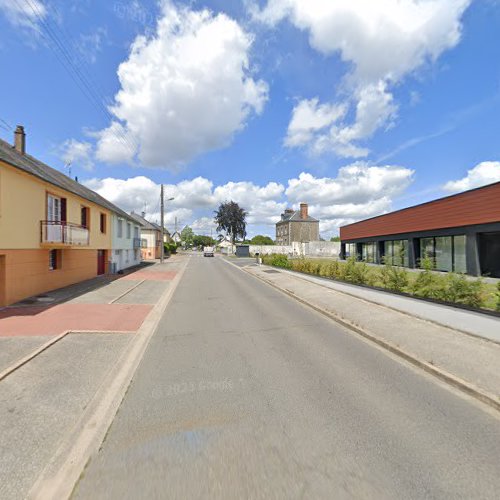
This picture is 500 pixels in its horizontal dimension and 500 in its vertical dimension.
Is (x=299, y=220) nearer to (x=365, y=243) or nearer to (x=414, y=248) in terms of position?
(x=365, y=243)

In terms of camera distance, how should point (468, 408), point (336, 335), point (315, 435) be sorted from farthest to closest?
point (336, 335) < point (468, 408) < point (315, 435)

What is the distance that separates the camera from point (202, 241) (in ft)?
402

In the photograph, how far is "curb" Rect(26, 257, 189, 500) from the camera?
2.57m

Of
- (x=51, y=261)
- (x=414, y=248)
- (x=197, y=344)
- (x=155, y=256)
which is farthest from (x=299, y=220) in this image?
(x=197, y=344)

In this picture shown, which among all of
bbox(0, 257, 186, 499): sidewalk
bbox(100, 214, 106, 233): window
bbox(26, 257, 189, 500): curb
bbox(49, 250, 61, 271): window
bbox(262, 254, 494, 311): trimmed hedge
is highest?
bbox(100, 214, 106, 233): window

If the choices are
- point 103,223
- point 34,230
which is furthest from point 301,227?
point 34,230

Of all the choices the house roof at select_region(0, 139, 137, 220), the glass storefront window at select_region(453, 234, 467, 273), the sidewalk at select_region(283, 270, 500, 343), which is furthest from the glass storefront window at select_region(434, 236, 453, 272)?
the house roof at select_region(0, 139, 137, 220)

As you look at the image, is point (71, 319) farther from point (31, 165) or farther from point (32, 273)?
point (31, 165)

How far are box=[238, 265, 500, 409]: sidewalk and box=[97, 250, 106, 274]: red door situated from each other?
16304mm

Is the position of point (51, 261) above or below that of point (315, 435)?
above

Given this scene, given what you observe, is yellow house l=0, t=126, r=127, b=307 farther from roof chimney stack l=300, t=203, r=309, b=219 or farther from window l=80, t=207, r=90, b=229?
roof chimney stack l=300, t=203, r=309, b=219

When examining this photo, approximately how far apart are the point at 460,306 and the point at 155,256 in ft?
139

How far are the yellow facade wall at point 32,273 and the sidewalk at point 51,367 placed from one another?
876mm

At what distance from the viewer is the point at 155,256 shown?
45438 millimetres
